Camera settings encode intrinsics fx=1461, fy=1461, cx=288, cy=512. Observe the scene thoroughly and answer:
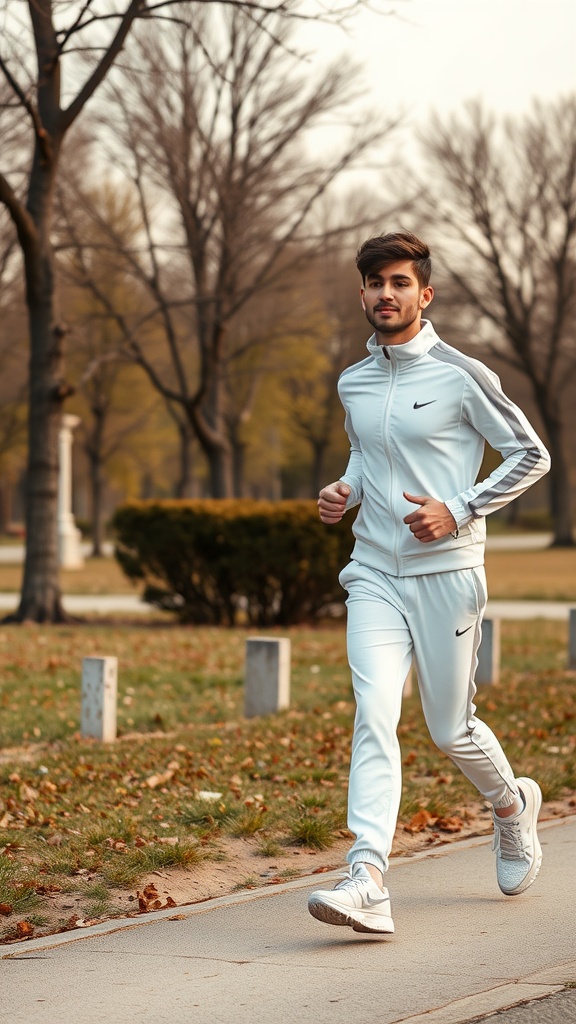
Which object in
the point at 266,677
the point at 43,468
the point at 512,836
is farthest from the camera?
the point at 43,468

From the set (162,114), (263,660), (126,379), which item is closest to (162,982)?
(263,660)

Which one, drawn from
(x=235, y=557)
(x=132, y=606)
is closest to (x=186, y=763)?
(x=235, y=557)

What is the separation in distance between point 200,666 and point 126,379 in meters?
31.7

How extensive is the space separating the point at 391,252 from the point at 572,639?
8851 millimetres

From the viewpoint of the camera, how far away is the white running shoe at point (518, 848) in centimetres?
498

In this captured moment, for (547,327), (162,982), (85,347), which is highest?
(547,327)

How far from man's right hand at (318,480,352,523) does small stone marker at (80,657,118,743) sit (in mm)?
4134

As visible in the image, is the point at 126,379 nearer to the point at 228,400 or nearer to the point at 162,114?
the point at 228,400

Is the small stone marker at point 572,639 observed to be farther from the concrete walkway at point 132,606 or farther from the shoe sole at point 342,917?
the shoe sole at point 342,917

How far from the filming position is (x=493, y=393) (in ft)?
15.5

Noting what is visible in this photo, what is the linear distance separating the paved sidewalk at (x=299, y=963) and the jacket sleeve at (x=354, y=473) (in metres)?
1.40

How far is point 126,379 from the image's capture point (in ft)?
144

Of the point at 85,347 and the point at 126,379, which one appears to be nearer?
the point at 85,347

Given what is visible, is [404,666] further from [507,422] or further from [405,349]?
[405,349]
